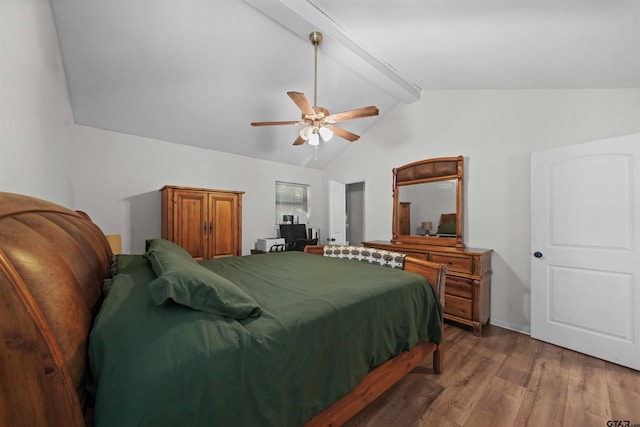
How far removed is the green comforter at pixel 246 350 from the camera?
2.39 feet

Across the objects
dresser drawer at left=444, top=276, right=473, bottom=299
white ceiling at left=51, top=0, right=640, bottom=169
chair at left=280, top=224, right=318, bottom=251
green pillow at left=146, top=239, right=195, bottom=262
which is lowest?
dresser drawer at left=444, top=276, right=473, bottom=299

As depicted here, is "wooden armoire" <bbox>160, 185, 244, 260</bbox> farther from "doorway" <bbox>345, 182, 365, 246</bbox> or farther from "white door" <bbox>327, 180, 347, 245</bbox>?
"doorway" <bbox>345, 182, 365, 246</bbox>

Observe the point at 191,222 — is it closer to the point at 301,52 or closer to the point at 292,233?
the point at 292,233

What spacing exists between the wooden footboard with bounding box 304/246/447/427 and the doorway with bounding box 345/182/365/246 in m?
3.79

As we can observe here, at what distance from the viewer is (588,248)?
7.58 ft

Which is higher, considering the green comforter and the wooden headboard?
the wooden headboard

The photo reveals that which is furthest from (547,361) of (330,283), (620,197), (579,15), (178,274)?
(178,274)

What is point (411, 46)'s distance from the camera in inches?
95.5

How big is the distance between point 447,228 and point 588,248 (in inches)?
51.6

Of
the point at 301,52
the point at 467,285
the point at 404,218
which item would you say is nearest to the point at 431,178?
the point at 404,218

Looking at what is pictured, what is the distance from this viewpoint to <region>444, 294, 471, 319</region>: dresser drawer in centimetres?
283

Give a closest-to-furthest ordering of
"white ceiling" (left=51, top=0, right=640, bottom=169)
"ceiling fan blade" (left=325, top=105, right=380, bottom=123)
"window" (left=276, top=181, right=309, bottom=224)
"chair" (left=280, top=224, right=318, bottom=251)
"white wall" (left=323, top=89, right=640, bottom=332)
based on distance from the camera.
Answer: "white ceiling" (left=51, top=0, right=640, bottom=169) → "ceiling fan blade" (left=325, top=105, right=380, bottom=123) → "white wall" (left=323, top=89, right=640, bottom=332) → "chair" (left=280, top=224, right=318, bottom=251) → "window" (left=276, top=181, right=309, bottom=224)

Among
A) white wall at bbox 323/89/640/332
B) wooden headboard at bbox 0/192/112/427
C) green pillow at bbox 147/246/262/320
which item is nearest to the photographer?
wooden headboard at bbox 0/192/112/427

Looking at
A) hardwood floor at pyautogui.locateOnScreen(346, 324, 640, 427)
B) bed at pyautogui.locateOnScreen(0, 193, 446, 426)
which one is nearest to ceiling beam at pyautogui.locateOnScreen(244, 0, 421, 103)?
bed at pyautogui.locateOnScreen(0, 193, 446, 426)
